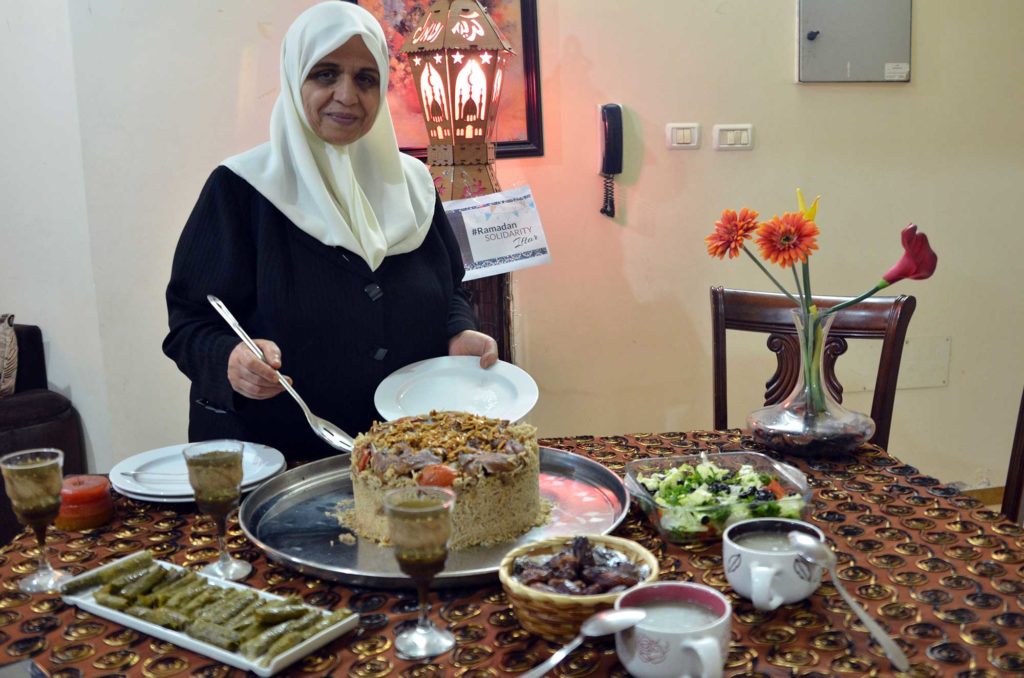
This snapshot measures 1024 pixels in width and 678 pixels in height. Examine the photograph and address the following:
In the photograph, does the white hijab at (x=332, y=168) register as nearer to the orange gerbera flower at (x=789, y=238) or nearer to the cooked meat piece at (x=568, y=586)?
the orange gerbera flower at (x=789, y=238)

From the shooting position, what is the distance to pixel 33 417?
302cm

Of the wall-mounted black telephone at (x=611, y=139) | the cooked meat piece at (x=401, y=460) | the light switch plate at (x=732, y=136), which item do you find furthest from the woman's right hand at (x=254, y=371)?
the light switch plate at (x=732, y=136)

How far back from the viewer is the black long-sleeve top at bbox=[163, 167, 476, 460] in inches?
69.1

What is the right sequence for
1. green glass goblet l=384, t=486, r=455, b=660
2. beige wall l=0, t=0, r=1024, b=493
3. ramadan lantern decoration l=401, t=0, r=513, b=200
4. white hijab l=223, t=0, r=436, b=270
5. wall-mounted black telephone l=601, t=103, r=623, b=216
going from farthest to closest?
wall-mounted black telephone l=601, t=103, r=623, b=216 → beige wall l=0, t=0, r=1024, b=493 → ramadan lantern decoration l=401, t=0, r=513, b=200 → white hijab l=223, t=0, r=436, b=270 → green glass goblet l=384, t=486, r=455, b=660

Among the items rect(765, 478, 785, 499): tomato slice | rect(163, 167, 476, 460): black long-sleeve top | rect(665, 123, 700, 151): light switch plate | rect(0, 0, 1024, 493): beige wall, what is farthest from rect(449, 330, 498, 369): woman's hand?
rect(665, 123, 700, 151): light switch plate

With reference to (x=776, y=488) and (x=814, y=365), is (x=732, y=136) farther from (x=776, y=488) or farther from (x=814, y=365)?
(x=776, y=488)

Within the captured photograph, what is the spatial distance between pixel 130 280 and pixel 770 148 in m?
2.37

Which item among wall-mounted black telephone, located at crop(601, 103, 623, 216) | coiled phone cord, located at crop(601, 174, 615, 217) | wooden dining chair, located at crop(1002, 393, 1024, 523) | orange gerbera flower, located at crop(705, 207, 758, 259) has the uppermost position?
wall-mounted black telephone, located at crop(601, 103, 623, 216)

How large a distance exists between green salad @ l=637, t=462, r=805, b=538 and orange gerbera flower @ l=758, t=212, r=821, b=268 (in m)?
0.37

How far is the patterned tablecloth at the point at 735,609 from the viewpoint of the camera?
90 cm

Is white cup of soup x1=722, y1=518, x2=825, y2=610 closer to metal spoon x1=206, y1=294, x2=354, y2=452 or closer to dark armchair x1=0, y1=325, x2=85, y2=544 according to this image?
metal spoon x1=206, y1=294, x2=354, y2=452

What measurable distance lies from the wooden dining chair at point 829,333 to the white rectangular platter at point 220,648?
1.20 m

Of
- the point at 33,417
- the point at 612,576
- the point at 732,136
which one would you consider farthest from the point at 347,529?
the point at 732,136

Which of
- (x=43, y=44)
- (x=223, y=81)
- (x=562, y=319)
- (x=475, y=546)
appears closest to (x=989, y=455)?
(x=562, y=319)
